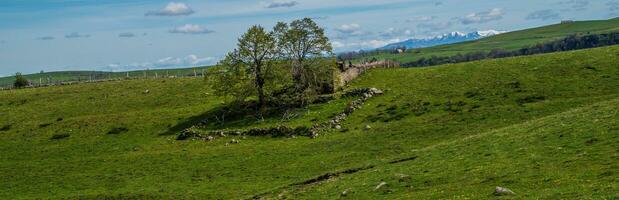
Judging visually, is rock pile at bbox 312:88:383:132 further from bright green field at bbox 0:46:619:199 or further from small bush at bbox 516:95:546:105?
small bush at bbox 516:95:546:105

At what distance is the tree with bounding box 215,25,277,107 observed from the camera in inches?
2982

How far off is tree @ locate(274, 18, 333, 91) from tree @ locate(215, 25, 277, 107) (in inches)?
81.7

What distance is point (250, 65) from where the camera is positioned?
251 feet

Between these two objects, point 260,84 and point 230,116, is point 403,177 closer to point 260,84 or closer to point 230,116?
point 230,116

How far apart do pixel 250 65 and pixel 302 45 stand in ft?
25.2

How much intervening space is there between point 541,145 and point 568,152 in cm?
329

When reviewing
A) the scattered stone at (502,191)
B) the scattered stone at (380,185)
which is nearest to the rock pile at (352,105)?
the scattered stone at (380,185)

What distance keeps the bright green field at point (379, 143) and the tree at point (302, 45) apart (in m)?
7.49

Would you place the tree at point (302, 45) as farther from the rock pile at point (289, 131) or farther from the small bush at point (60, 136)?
the small bush at point (60, 136)

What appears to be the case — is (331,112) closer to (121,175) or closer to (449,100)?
(449,100)

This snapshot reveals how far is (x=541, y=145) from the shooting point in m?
34.6

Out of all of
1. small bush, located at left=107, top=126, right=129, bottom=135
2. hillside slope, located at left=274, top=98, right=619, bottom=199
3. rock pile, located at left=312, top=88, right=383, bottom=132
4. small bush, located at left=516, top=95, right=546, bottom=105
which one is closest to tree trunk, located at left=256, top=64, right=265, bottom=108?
rock pile, located at left=312, top=88, right=383, bottom=132

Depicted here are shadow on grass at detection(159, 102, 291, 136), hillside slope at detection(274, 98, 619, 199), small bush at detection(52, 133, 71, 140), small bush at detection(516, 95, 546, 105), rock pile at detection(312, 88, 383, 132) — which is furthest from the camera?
small bush at detection(52, 133, 71, 140)

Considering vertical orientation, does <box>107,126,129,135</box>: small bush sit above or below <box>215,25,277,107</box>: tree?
below
